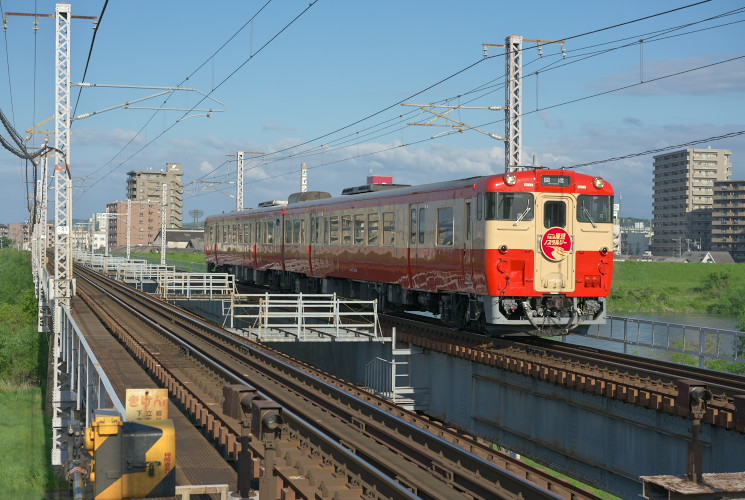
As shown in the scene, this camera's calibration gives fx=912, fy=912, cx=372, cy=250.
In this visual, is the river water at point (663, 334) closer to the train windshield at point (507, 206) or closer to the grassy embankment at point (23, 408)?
the train windshield at point (507, 206)

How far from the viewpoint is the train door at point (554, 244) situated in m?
18.4

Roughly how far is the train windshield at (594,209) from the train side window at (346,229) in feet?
30.4

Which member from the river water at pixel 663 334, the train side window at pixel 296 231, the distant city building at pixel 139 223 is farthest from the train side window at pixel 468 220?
the distant city building at pixel 139 223

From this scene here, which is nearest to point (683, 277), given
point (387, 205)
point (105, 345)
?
point (387, 205)

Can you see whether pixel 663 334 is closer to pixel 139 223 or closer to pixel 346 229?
pixel 346 229

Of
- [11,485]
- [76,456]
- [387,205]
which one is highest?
[387,205]

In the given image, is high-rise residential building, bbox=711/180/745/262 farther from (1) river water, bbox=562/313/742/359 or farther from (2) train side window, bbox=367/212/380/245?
(2) train side window, bbox=367/212/380/245

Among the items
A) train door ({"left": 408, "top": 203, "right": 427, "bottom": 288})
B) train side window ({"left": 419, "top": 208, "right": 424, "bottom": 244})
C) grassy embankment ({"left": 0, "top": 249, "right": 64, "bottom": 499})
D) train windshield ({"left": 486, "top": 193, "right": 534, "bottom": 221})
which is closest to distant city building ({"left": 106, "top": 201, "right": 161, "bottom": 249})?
grassy embankment ({"left": 0, "top": 249, "right": 64, "bottom": 499})

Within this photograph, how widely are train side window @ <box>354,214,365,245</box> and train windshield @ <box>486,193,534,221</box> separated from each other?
7.84m

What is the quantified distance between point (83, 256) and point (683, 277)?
5554cm

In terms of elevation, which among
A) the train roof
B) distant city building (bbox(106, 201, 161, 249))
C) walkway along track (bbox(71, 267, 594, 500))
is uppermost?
distant city building (bbox(106, 201, 161, 249))

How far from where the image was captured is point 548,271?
18438 millimetres

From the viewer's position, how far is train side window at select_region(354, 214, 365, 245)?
25641 millimetres

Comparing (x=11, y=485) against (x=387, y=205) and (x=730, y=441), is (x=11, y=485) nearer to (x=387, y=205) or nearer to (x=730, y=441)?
(x=387, y=205)
